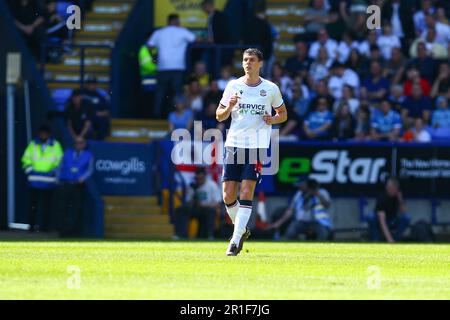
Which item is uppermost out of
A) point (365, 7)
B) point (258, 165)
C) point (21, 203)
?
point (365, 7)

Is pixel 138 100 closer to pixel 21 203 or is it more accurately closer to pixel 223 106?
pixel 21 203

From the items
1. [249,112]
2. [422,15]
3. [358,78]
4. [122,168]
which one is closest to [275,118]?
[249,112]

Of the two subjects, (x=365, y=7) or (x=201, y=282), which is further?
(x=365, y=7)

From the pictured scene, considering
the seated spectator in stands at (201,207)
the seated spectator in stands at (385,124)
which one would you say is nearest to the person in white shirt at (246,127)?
the seated spectator in stands at (201,207)

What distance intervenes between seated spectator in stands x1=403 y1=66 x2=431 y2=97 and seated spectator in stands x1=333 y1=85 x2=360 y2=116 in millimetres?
1193

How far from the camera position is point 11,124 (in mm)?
27531

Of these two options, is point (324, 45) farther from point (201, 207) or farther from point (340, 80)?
point (201, 207)

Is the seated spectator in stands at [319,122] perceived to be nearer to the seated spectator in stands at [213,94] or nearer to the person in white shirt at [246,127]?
the seated spectator in stands at [213,94]

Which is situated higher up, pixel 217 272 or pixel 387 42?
pixel 387 42

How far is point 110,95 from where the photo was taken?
28891 millimetres

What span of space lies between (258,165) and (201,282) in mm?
3462

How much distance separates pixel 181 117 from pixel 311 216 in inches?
147
